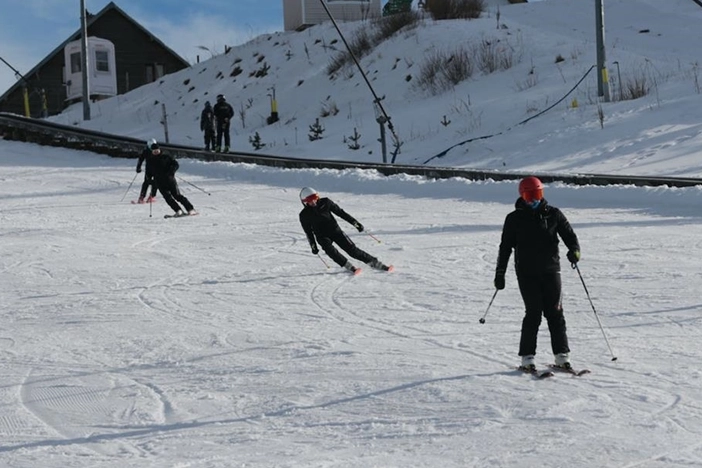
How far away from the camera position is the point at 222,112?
26797 millimetres

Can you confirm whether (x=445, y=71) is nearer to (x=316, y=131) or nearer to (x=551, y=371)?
(x=316, y=131)

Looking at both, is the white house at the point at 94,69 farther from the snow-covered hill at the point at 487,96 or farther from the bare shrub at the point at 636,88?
the bare shrub at the point at 636,88

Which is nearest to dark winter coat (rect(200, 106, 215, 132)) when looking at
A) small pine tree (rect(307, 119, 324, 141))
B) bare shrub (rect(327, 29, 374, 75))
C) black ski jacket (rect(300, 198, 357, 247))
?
small pine tree (rect(307, 119, 324, 141))

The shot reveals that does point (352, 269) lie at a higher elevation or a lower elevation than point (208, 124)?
lower

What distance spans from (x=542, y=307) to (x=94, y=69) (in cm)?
4632

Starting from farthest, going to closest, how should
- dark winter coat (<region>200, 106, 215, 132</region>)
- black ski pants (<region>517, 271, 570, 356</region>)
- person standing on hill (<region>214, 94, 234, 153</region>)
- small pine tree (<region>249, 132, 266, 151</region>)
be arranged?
small pine tree (<region>249, 132, 266, 151</region>) → dark winter coat (<region>200, 106, 215, 132</region>) → person standing on hill (<region>214, 94, 234, 153</region>) → black ski pants (<region>517, 271, 570, 356</region>)

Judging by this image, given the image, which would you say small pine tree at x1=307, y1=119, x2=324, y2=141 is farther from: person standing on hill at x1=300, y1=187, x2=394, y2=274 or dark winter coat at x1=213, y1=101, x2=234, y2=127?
person standing on hill at x1=300, y1=187, x2=394, y2=274

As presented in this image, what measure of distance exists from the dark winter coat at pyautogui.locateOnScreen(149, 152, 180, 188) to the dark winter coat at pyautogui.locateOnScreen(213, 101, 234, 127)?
703 centimetres

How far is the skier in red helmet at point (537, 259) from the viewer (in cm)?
811

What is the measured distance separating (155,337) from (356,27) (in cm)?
3461

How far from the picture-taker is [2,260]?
15.3 metres

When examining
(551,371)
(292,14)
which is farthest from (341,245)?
(292,14)

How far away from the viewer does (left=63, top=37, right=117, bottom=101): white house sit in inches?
2029

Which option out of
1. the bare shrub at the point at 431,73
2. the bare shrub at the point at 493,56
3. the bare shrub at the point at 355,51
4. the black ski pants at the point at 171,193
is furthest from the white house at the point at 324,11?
the black ski pants at the point at 171,193
